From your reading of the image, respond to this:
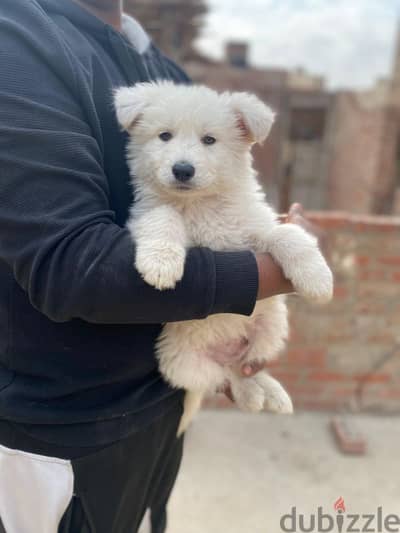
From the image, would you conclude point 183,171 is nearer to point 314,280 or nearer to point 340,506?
point 314,280

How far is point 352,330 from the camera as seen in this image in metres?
3.71

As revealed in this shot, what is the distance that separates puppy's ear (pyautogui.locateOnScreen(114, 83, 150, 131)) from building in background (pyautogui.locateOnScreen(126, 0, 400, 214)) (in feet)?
19.6

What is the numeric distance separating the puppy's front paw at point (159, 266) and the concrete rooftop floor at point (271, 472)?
214 cm

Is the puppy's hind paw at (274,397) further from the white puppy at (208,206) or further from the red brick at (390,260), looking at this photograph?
the red brick at (390,260)

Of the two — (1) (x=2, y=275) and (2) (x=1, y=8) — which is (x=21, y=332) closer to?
(1) (x=2, y=275)

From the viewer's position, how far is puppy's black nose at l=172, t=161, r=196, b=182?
139cm

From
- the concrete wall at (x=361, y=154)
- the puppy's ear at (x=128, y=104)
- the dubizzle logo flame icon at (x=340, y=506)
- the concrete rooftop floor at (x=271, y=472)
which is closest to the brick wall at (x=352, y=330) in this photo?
the concrete rooftop floor at (x=271, y=472)

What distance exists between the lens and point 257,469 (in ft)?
10.6

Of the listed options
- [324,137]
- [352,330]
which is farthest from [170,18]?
[324,137]

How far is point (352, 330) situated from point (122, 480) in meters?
2.66

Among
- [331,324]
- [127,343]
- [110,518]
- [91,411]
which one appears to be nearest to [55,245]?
[127,343]

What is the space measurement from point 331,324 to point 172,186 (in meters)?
2.59

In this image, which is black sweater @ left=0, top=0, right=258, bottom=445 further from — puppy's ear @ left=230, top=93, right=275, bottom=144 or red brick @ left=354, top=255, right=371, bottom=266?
red brick @ left=354, top=255, right=371, bottom=266

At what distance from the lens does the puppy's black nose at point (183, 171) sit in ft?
4.55
